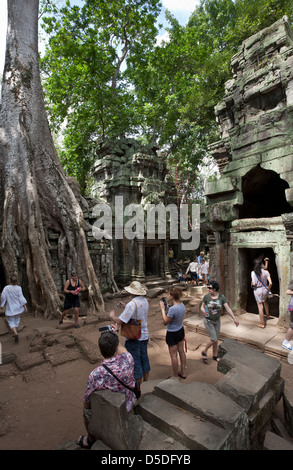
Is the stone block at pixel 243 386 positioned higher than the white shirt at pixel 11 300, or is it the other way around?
the white shirt at pixel 11 300

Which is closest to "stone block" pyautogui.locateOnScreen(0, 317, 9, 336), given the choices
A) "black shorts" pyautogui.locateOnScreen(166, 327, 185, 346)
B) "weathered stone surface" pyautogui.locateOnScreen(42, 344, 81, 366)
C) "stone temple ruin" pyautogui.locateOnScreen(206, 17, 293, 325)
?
"weathered stone surface" pyautogui.locateOnScreen(42, 344, 81, 366)

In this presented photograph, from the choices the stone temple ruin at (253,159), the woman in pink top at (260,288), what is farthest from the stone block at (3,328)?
the woman in pink top at (260,288)

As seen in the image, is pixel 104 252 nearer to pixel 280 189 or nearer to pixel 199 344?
Result: pixel 199 344

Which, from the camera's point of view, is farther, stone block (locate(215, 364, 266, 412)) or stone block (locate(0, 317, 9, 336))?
stone block (locate(0, 317, 9, 336))

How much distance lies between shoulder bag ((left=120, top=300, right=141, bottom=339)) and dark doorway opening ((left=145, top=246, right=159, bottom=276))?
1012 cm

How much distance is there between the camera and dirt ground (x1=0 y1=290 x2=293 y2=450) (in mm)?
2525

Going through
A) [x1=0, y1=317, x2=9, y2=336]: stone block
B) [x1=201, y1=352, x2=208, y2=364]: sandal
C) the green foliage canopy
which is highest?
the green foliage canopy

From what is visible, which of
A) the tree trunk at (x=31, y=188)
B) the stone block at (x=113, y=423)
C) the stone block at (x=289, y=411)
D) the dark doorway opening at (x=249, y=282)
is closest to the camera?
the stone block at (x=113, y=423)

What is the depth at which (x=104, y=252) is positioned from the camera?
9.21m

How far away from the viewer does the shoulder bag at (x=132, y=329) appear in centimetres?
290

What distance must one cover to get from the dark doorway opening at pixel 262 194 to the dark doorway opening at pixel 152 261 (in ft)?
21.9

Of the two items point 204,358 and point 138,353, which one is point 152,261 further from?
point 138,353

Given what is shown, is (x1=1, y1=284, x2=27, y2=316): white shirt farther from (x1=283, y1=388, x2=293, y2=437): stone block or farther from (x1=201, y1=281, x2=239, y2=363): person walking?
(x1=283, y1=388, x2=293, y2=437): stone block

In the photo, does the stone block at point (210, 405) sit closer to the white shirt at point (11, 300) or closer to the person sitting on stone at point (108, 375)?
the person sitting on stone at point (108, 375)
